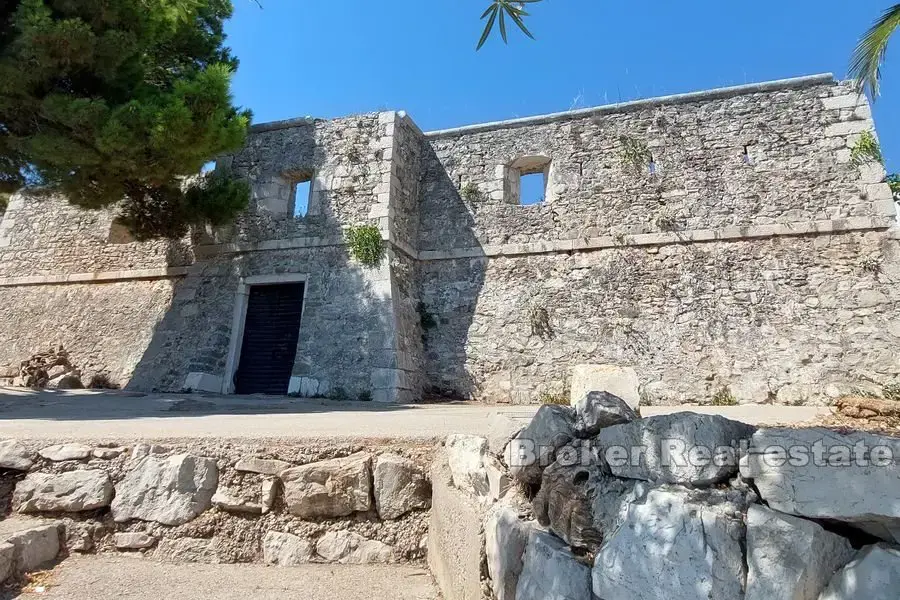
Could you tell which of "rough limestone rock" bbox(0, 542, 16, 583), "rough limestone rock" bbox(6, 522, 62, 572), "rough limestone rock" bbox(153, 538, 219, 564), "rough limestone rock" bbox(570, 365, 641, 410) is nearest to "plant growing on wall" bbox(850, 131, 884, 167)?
"rough limestone rock" bbox(570, 365, 641, 410)

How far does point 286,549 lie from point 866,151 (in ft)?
30.2

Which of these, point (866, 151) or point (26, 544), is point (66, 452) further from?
point (866, 151)

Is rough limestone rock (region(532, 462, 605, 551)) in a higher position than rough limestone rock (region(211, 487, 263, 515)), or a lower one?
higher

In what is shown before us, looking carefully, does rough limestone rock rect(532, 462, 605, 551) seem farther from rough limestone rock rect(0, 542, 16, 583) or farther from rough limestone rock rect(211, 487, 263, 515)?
rough limestone rock rect(0, 542, 16, 583)

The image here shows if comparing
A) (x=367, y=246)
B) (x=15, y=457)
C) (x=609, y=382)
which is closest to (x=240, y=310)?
(x=367, y=246)

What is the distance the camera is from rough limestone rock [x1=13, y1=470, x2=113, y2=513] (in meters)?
3.11

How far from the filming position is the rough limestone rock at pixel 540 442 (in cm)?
210

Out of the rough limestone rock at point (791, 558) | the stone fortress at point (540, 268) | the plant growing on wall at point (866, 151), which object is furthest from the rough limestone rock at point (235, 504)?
the plant growing on wall at point (866, 151)

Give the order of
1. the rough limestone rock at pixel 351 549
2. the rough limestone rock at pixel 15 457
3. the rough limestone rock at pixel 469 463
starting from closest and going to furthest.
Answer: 1. the rough limestone rock at pixel 469 463
2. the rough limestone rock at pixel 351 549
3. the rough limestone rock at pixel 15 457

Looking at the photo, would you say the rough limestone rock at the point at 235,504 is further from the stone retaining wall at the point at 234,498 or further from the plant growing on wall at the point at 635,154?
the plant growing on wall at the point at 635,154

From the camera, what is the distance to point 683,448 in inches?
63.3

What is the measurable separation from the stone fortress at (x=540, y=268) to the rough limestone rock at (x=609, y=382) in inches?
105

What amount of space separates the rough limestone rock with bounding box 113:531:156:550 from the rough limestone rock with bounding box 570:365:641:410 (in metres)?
3.43

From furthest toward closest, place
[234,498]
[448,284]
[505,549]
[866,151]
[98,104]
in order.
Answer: [448,284] → [866,151] → [98,104] → [234,498] → [505,549]
